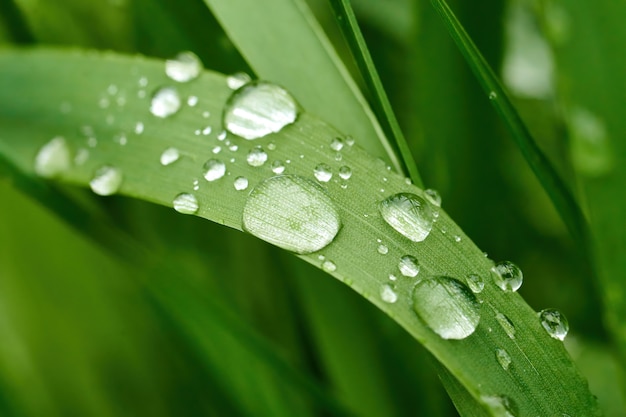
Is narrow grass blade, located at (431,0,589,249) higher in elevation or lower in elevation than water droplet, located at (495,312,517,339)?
higher

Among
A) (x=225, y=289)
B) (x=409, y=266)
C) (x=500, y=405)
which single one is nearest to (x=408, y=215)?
(x=409, y=266)

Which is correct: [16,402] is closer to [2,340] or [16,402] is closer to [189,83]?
[2,340]

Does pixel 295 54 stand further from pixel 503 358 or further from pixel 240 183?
pixel 503 358

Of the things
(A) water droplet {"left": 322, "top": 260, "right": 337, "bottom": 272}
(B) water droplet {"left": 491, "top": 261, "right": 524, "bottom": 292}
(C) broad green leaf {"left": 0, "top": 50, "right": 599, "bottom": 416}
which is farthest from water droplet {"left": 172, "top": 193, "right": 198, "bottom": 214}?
(B) water droplet {"left": 491, "top": 261, "right": 524, "bottom": 292}

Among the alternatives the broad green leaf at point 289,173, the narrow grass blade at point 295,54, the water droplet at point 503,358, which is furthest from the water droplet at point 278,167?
the water droplet at point 503,358

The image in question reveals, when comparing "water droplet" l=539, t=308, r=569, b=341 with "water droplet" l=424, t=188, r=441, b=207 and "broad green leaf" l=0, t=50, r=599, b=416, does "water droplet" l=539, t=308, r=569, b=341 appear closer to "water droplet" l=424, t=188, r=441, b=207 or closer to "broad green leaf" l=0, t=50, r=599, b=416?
"broad green leaf" l=0, t=50, r=599, b=416

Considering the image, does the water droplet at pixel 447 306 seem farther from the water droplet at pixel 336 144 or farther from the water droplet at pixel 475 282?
the water droplet at pixel 336 144

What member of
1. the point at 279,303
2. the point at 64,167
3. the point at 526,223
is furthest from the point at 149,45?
the point at 526,223
